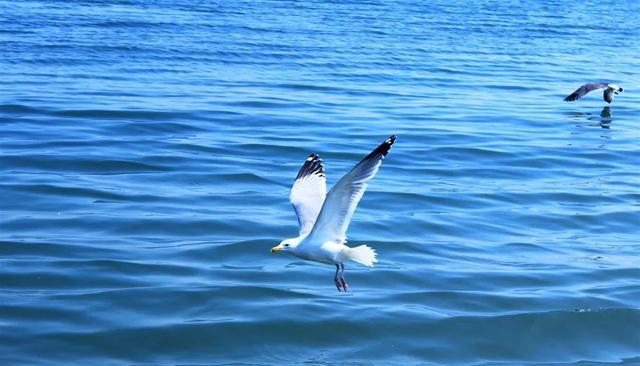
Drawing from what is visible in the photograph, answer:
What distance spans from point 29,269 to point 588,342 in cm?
544

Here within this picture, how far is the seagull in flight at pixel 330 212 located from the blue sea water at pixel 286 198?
0.95 meters

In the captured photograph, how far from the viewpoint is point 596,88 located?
2377 centimetres

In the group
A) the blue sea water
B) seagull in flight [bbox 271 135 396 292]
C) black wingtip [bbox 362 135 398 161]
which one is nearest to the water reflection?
the blue sea water

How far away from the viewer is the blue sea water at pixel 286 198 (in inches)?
404

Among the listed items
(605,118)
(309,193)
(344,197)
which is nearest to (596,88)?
(605,118)

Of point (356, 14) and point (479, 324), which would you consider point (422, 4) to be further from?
point (479, 324)

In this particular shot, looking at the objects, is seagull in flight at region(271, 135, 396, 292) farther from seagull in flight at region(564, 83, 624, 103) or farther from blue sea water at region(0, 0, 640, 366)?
seagull in flight at region(564, 83, 624, 103)

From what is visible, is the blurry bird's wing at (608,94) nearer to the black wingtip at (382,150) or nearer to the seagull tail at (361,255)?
the seagull tail at (361,255)

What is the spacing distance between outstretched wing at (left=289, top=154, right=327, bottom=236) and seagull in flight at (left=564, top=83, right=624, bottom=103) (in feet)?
46.9

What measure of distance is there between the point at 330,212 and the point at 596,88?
1567 cm

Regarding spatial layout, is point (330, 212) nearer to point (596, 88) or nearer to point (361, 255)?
point (361, 255)

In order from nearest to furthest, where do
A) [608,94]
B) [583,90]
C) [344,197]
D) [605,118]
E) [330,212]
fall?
1. [344,197]
2. [330,212]
3. [605,118]
4. [583,90]
5. [608,94]

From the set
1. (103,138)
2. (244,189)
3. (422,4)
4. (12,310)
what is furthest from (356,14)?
(12,310)

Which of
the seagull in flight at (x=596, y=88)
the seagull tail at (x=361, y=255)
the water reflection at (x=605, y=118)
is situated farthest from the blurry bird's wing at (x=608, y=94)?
the seagull tail at (x=361, y=255)
